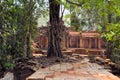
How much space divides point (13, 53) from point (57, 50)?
2222mm

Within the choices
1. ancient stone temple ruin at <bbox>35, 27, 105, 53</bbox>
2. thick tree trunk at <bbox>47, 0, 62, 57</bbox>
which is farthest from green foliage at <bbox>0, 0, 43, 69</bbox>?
ancient stone temple ruin at <bbox>35, 27, 105, 53</bbox>

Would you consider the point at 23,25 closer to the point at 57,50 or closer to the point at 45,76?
the point at 57,50

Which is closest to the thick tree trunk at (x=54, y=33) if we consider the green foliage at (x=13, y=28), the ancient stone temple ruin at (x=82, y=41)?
the green foliage at (x=13, y=28)

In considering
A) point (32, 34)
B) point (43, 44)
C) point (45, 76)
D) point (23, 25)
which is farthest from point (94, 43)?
point (45, 76)

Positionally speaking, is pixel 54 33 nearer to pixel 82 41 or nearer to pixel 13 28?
pixel 13 28

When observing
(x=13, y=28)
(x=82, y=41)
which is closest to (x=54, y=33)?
(x=13, y=28)

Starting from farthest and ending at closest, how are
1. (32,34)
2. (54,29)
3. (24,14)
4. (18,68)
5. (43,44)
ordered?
(43,44) < (32,34) < (54,29) < (24,14) < (18,68)

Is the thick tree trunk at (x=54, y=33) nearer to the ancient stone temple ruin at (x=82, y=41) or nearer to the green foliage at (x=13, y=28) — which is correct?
the green foliage at (x=13, y=28)

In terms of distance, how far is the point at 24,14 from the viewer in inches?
396

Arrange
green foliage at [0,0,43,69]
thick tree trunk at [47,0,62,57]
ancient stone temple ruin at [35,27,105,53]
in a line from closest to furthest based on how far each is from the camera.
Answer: green foliage at [0,0,43,69]
thick tree trunk at [47,0,62,57]
ancient stone temple ruin at [35,27,105,53]

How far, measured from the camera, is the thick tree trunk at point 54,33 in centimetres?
1105

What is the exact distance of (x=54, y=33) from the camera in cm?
1111

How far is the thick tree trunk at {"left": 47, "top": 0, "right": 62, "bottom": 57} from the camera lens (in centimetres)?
1105

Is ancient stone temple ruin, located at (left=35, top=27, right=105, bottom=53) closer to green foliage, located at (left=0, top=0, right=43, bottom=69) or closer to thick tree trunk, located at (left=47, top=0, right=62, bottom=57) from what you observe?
thick tree trunk, located at (left=47, top=0, right=62, bottom=57)
